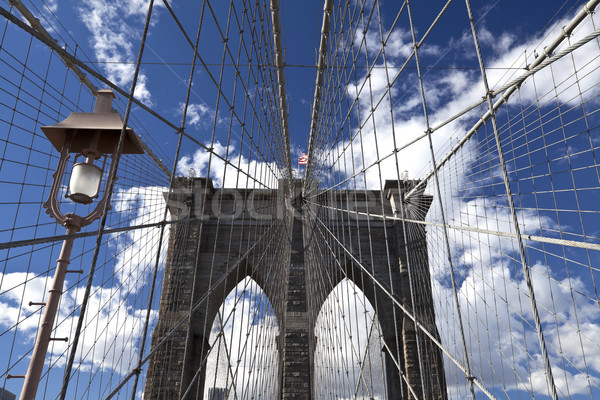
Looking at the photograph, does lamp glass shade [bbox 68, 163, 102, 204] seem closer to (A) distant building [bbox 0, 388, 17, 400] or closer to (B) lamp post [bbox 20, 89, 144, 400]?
(B) lamp post [bbox 20, 89, 144, 400]

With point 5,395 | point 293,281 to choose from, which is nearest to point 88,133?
point 5,395

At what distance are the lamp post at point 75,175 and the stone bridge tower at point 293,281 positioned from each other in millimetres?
5296

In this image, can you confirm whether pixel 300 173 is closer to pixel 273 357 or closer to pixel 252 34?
pixel 273 357

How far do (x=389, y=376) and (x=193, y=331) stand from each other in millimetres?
4948

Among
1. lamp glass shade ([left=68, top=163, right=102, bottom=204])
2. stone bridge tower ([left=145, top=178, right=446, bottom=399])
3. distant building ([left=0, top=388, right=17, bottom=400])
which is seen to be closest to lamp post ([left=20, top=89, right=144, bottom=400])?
lamp glass shade ([left=68, top=163, right=102, bottom=204])

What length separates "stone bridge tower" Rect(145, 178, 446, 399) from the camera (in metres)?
9.56

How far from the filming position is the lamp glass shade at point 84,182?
339cm

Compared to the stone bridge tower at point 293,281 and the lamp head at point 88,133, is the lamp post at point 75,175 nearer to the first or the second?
the lamp head at point 88,133

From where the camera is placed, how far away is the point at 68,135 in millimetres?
3818

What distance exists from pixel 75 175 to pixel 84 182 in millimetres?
90

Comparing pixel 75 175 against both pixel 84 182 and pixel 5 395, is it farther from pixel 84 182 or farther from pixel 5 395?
pixel 5 395

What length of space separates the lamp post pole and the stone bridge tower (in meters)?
5.57

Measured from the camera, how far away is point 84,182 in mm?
3408

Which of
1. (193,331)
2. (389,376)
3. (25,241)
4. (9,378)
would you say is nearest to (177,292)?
(193,331)
